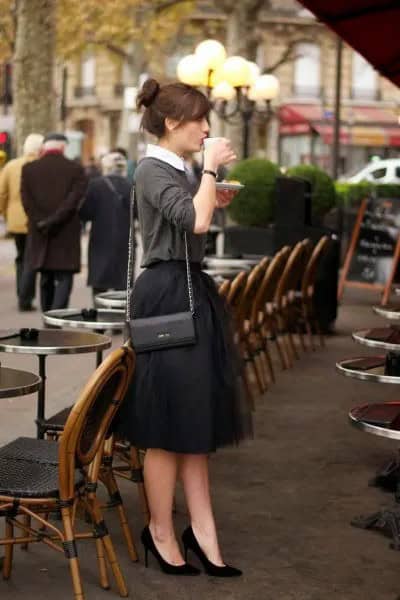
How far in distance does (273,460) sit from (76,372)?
3428 millimetres

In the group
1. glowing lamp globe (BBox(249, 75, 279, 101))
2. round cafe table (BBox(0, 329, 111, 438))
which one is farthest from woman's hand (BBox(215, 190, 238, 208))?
glowing lamp globe (BBox(249, 75, 279, 101))

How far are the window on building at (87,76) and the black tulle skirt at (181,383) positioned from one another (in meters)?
57.3

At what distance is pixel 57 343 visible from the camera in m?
6.20

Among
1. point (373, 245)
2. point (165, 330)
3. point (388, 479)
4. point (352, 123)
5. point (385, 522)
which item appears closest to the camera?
point (165, 330)

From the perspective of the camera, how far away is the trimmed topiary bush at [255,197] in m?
15.3

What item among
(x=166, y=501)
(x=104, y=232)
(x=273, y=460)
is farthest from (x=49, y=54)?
(x=166, y=501)

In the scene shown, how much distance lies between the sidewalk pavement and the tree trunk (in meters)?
14.0

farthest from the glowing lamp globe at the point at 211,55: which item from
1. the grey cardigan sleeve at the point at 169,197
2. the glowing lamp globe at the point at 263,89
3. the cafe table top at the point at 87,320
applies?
the grey cardigan sleeve at the point at 169,197

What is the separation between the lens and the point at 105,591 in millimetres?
5215

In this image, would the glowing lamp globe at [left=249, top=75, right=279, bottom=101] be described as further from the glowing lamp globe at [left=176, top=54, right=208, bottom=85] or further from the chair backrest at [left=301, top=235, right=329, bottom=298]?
the chair backrest at [left=301, top=235, right=329, bottom=298]

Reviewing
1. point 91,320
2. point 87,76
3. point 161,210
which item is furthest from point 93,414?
point 87,76

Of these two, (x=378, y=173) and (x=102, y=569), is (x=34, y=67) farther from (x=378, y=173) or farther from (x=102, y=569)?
(x=102, y=569)

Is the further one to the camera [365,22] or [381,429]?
[365,22]

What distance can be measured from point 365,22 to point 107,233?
307cm
